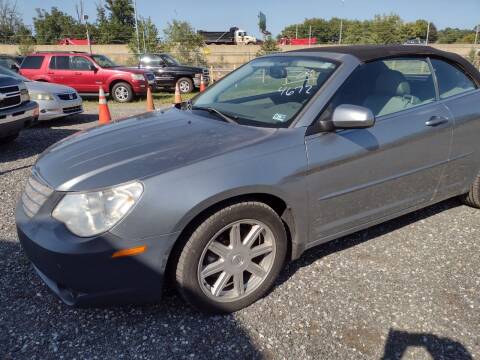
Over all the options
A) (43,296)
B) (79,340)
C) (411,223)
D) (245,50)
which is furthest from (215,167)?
(245,50)

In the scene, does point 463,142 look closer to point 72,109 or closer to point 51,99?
point 51,99

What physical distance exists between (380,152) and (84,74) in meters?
12.4

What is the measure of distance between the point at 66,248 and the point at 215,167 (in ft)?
2.98

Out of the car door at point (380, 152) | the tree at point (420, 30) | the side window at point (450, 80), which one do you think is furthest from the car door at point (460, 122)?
the tree at point (420, 30)

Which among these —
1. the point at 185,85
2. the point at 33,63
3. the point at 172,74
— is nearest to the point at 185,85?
the point at 185,85

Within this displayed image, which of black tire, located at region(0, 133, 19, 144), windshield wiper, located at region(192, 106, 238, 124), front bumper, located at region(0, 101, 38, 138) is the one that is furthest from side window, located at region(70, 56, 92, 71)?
windshield wiper, located at region(192, 106, 238, 124)

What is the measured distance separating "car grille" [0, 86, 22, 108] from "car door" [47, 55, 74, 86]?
294 inches

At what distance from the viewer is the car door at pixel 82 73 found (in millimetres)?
13266

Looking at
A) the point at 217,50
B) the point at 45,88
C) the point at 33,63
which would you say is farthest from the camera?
the point at 217,50

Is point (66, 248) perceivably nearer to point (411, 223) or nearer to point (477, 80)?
A: point (411, 223)

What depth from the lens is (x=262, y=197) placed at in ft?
8.48

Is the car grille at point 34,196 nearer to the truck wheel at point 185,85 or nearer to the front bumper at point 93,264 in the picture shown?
the front bumper at point 93,264

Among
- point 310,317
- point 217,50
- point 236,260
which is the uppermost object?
point 217,50

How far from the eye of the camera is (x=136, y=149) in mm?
2609
